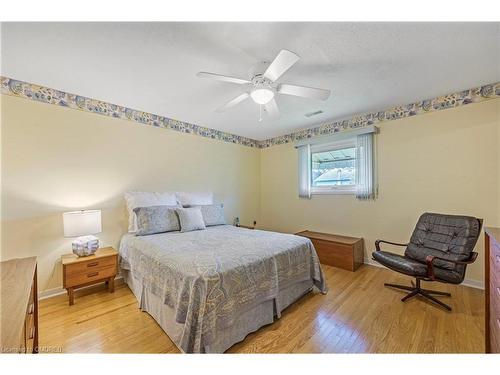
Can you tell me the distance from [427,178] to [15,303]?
3.85 m

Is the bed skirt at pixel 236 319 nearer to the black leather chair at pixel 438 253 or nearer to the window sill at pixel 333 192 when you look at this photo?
the black leather chair at pixel 438 253

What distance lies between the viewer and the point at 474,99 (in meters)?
2.43

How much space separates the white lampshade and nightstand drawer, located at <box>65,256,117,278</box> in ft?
1.02

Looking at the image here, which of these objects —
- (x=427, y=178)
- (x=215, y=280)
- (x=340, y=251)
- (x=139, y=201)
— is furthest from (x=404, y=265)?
(x=139, y=201)

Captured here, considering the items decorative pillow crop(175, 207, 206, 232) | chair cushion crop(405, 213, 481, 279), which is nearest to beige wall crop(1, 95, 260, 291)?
decorative pillow crop(175, 207, 206, 232)

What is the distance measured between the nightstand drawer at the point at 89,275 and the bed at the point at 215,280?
164mm

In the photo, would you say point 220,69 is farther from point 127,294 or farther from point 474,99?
point 474,99

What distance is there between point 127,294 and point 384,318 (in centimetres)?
270

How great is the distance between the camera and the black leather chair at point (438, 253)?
199 cm

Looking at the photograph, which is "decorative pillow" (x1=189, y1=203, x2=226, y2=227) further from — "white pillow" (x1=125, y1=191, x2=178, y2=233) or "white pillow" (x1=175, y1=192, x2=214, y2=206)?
"white pillow" (x1=125, y1=191, x2=178, y2=233)

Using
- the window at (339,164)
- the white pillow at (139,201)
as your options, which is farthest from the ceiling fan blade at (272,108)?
the white pillow at (139,201)

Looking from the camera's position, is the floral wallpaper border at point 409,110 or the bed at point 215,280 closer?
the bed at point 215,280
